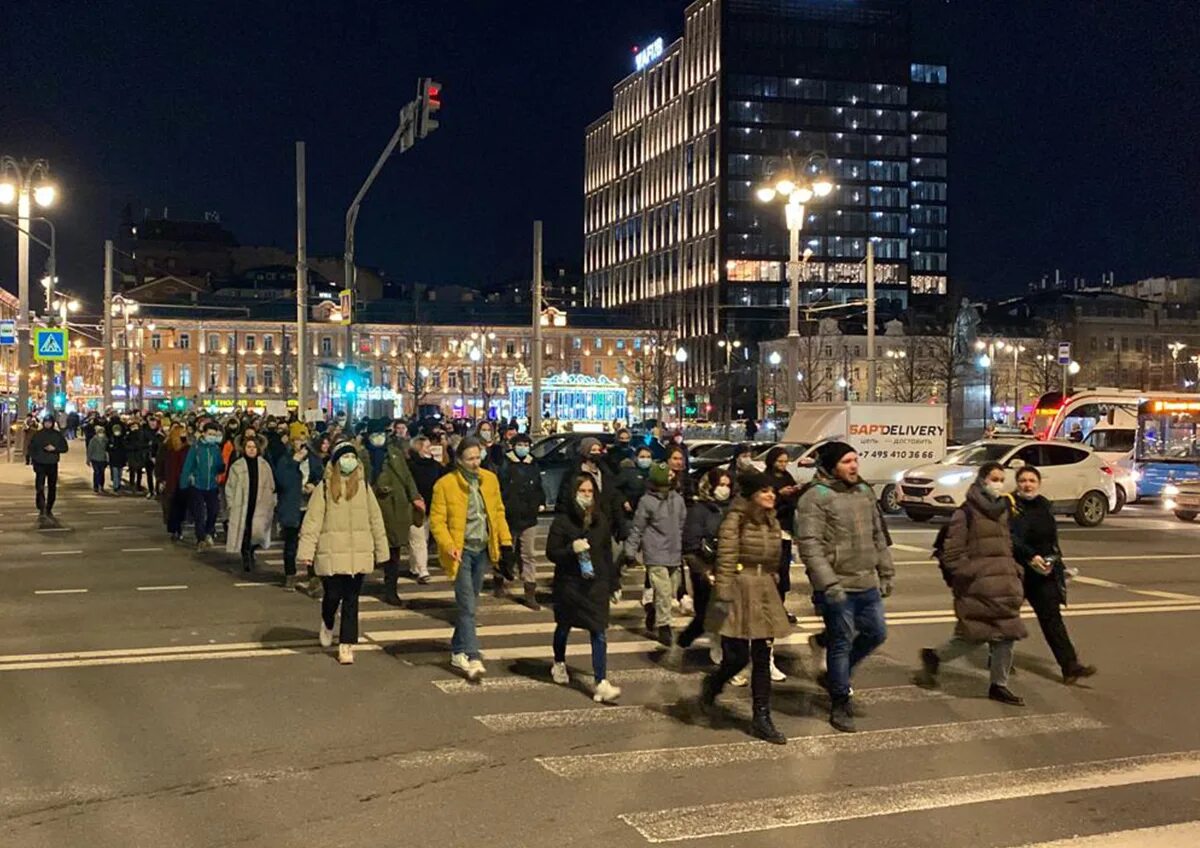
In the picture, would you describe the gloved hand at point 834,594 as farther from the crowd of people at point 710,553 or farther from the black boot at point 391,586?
the black boot at point 391,586

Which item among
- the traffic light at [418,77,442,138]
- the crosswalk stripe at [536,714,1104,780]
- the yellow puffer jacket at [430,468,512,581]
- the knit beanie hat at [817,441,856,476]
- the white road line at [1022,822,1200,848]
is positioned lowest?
the crosswalk stripe at [536,714,1104,780]

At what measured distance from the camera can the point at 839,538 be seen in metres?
7.86

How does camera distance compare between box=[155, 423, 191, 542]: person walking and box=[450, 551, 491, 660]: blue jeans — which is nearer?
box=[450, 551, 491, 660]: blue jeans

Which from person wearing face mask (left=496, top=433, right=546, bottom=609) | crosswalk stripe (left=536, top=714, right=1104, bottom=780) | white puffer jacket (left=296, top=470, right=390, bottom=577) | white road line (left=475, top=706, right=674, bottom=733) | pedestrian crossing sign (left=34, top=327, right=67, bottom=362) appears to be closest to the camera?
crosswalk stripe (left=536, top=714, right=1104, bottom=780)

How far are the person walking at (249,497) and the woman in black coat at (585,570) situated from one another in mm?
7369

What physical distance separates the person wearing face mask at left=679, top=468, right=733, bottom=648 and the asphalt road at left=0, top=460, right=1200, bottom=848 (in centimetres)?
35

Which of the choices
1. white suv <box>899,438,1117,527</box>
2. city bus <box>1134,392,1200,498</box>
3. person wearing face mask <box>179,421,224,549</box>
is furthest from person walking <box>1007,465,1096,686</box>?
city bus <box>1134,392,1200,498</box>

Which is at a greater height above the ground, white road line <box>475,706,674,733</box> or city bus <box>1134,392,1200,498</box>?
city bus <box>1134,392,1200,498</box>

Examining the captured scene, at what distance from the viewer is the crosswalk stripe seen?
700 cm

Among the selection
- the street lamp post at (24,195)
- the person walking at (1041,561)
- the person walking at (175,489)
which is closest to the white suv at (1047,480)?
the person walking at (175,489)

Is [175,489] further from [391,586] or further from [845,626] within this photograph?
[845,626]

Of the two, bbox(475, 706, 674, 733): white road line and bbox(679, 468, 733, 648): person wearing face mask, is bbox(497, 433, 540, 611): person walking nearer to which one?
Answer: bbox(679, 468, 733, 648): person wearing face mask

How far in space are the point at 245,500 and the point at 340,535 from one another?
238 inches

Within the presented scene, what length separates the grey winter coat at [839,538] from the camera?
7824 mm
